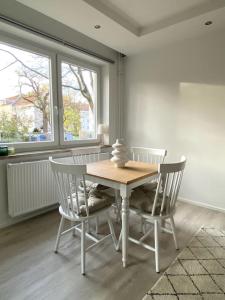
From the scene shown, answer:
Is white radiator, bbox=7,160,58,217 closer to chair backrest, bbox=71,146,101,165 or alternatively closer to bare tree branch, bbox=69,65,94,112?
chair backrest, bbox=71,146,101,165

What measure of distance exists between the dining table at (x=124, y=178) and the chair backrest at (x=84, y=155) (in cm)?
35

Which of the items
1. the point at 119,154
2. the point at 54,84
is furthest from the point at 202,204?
the point at 54,84

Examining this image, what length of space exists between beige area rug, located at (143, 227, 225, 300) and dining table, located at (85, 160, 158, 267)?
0.37 metres

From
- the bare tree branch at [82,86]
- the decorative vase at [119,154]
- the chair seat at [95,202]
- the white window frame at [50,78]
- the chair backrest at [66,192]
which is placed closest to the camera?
the chair backrest at [66,192]

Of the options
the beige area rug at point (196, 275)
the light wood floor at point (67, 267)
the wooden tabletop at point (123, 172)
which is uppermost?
the wooden tabletop at point (123, 172)

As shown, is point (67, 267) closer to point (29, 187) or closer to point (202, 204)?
point (29, 187)

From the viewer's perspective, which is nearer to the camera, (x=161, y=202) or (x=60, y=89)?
(x=161, y=202)

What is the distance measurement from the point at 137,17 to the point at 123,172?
196 centimetres

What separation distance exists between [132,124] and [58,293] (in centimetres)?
276

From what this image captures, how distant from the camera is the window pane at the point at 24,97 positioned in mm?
2328

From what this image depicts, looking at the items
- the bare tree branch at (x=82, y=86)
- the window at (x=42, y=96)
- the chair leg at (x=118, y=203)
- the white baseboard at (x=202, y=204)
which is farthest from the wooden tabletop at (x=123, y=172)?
the bare tree branch at (x=82, y=86)

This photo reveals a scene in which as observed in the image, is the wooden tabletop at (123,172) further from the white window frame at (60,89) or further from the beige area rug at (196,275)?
the white window frame at (60,89)

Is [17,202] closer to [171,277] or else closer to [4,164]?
[4,164]

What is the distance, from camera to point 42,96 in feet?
8.84
